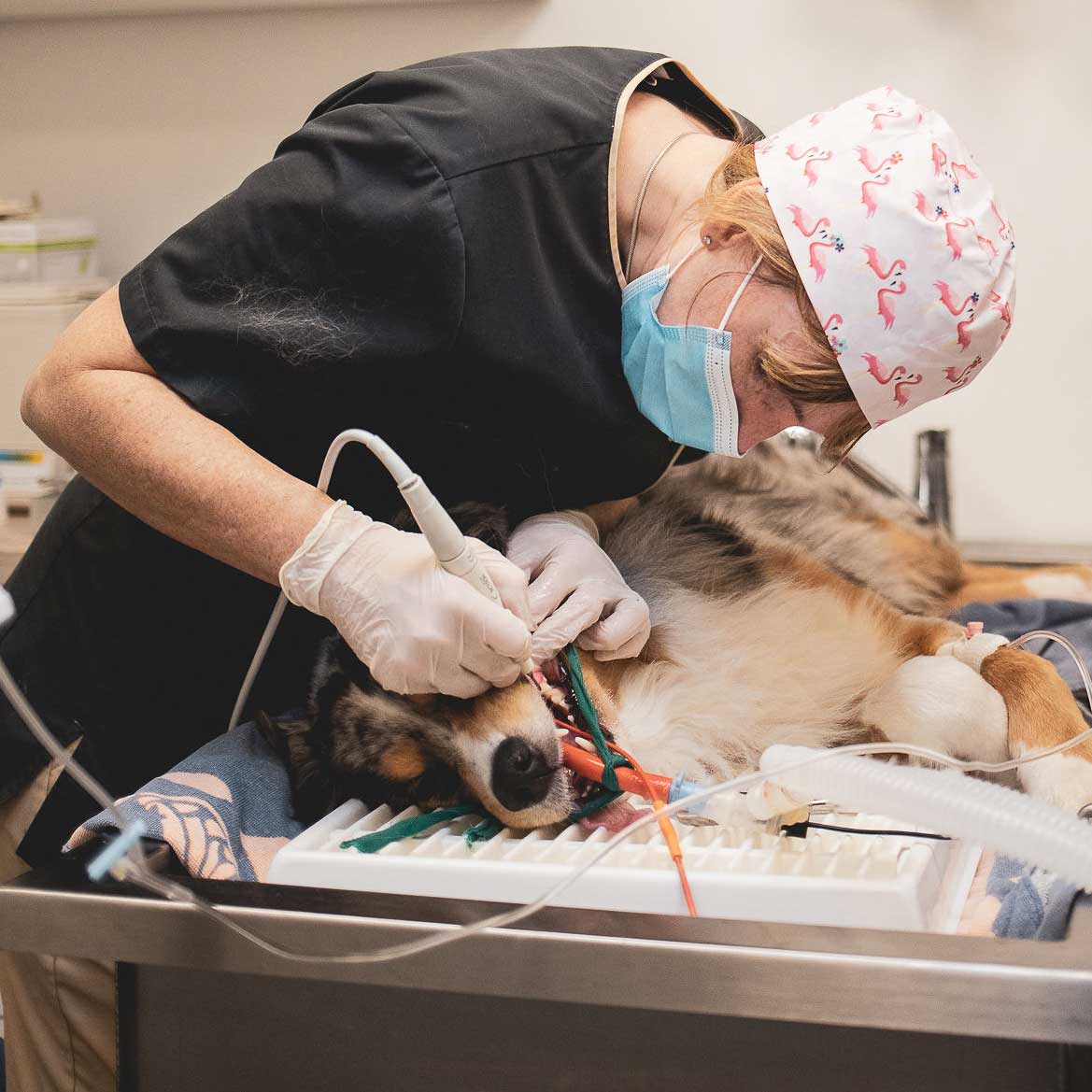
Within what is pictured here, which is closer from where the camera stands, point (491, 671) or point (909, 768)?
point (909, 768)

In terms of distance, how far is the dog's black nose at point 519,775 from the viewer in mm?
1424

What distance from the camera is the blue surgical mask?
1511 mm

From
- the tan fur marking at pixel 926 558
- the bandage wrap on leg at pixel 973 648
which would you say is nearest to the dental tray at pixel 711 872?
the bandage wrap on leg at pixel 973 648

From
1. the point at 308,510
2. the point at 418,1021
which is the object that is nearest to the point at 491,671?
the point at 308,510

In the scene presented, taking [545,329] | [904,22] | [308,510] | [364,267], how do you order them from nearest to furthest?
[308,510] < [364,267] < [545,329] < [904,22]

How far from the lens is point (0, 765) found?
1729mm

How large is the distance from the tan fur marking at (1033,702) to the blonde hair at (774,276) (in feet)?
1.81

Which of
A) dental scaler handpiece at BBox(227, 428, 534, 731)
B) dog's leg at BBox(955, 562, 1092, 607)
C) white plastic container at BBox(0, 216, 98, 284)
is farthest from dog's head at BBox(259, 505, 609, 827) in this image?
white plastic container at BBox(0, 216, 98, 284)

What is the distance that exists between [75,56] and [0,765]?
7.66 feet

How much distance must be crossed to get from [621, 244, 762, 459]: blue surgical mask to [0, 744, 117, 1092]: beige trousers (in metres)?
1.02

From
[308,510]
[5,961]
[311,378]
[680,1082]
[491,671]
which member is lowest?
[5,961]

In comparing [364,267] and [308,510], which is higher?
[364,267]

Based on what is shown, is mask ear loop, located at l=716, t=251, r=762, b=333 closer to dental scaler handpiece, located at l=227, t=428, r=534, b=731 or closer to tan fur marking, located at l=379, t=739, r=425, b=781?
dental scaler handpiece, located at l=227, t=428, r=534, b=731

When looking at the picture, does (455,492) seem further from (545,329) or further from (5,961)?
(5,961)
